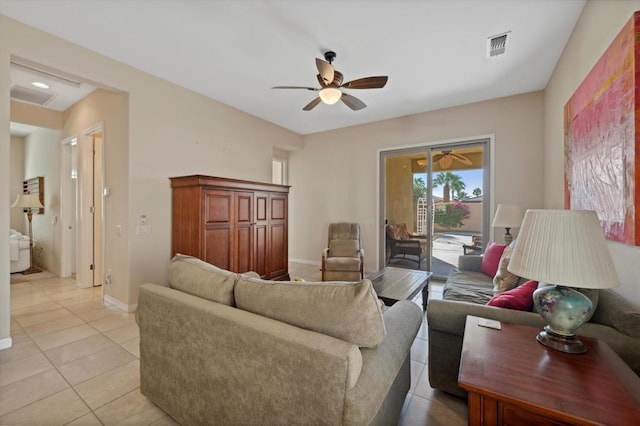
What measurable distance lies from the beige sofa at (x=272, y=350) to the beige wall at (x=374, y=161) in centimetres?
347

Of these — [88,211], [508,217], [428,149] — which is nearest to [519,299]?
[508,217]

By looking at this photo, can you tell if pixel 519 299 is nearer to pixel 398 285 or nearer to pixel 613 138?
pixel 613 138

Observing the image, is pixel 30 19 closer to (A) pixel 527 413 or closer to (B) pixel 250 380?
(B) pixel 250 380

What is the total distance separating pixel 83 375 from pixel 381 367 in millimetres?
2294

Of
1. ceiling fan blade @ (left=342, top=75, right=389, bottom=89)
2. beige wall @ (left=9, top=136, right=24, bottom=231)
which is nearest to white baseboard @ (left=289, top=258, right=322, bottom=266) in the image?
ceiling fan blade @ (left=342, top=75, right=389, bottom=89)

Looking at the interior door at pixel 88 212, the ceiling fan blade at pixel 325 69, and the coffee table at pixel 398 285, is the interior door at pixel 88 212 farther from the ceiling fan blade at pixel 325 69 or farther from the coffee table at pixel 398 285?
the coffee table at pixel 398 285

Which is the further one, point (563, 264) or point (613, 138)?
point (613, 138)

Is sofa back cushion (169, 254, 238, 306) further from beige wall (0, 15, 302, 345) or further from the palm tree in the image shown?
the palm tree

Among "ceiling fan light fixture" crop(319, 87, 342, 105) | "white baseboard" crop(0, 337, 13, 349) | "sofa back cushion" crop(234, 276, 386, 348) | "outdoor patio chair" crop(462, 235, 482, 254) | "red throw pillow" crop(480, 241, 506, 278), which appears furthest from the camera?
"outdoor patio chair" crop(462, 235, 482, 254)

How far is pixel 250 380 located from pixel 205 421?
0.47 meters

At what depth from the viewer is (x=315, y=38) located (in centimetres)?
262

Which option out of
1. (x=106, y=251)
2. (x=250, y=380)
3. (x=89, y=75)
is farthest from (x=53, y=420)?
(x=89, y=75)

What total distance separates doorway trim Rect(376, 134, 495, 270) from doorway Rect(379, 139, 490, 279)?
16 mm

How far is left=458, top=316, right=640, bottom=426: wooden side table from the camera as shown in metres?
0.83
